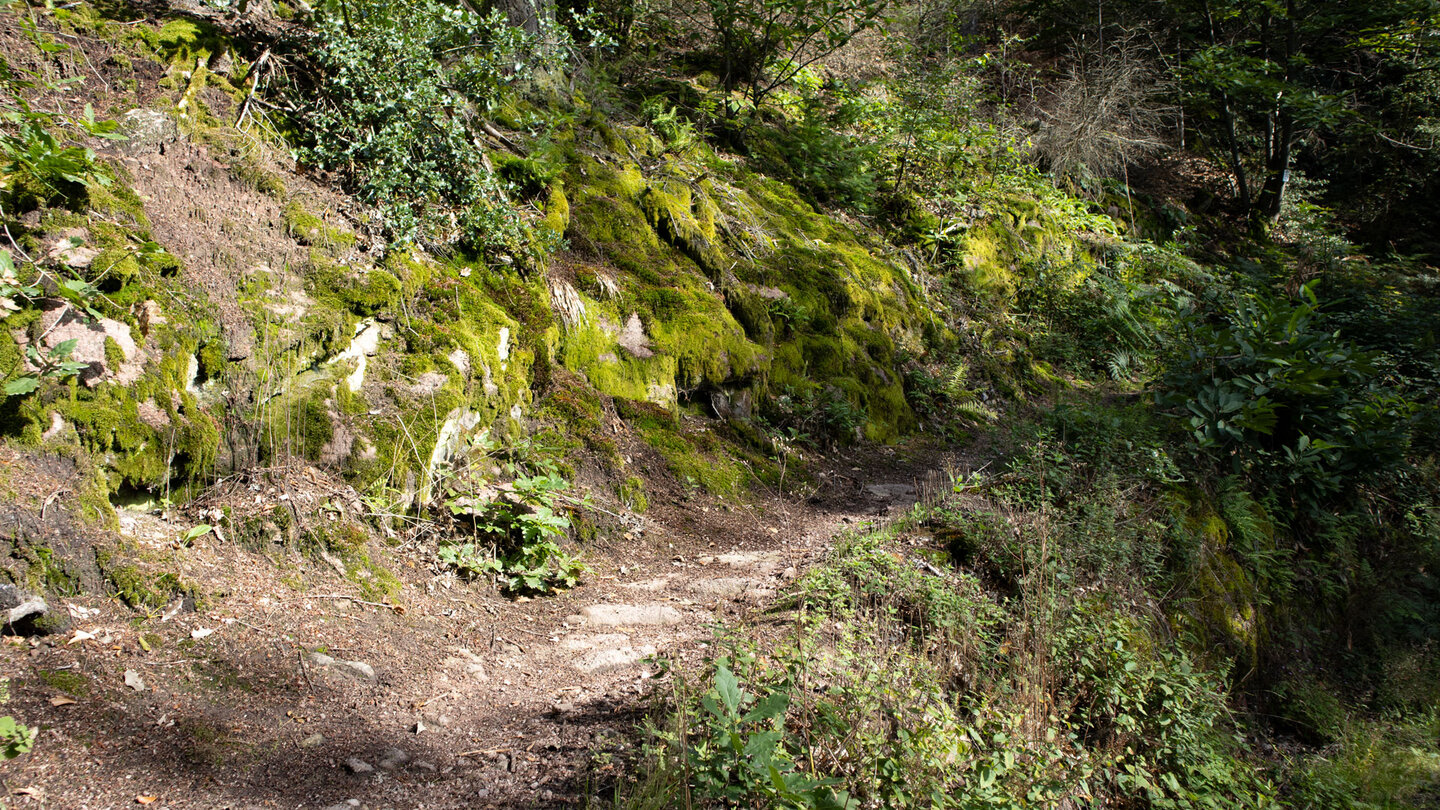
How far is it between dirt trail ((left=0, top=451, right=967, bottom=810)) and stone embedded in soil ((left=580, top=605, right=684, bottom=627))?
0.01m

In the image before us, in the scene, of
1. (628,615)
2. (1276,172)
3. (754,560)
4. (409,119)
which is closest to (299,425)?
(628,615)

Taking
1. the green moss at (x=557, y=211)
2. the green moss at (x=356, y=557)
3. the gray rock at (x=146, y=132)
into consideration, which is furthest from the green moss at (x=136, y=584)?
the green moss at (x=557, y=211)

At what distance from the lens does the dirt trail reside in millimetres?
2244

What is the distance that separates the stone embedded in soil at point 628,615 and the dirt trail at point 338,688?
0.01 m

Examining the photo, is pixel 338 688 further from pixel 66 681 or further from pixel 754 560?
pixel 754 560

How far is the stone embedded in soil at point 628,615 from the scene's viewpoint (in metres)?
4.08

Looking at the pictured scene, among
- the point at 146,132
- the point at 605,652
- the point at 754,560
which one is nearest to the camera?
the point at 605,652

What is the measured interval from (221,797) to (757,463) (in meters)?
4.95

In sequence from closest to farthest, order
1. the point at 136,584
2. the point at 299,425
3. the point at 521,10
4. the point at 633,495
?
1. the point at 136,584
2. the point at 299,425
3. the point at 633,495
4. the point at 521,10

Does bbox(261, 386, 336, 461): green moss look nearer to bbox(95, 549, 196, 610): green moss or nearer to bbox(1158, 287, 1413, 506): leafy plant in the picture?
bbox(95, 549, 196, 610): green moss

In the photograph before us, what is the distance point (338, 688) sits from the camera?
2.97 m

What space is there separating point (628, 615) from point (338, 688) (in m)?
1.59

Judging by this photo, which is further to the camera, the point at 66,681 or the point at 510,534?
the point at 510,534

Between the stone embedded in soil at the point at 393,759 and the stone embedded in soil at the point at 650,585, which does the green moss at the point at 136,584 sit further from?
the stone embedded in soil at the point at 650,585
